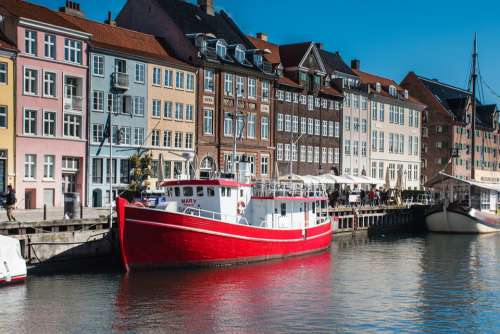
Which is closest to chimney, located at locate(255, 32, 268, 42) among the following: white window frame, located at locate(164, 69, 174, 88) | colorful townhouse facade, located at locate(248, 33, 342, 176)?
colorful townhouse facade, located at locate(248, 33, 342, 176)

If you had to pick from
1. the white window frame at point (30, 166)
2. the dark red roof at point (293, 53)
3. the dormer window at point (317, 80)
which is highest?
the dark red roof at point (293, 53)

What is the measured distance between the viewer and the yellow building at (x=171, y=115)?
5609 cm

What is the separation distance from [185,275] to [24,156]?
62.0 ft

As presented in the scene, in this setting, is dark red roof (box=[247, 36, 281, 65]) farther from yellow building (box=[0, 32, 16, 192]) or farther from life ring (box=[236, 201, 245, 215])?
life ring (box=[236, 201, 245, 215])

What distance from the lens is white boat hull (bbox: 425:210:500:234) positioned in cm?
6100

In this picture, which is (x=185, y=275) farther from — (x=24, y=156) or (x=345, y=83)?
(x=345, y=83)

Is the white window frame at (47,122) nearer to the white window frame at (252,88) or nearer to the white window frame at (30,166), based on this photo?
the white window frame at (30,166)

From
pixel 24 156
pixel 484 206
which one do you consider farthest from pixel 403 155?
pixel 24 156

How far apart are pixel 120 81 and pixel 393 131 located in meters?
41.5

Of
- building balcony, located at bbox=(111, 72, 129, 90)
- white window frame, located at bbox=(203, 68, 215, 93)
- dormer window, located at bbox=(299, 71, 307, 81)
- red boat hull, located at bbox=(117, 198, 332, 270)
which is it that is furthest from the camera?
dormer window, located at bbox=(299, 71, 307, 81)

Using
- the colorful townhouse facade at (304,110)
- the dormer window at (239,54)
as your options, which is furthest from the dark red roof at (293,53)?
the dormer window at (239,54)

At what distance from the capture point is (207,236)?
112 feet

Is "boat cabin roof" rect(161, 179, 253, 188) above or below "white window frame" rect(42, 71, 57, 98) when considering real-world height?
below

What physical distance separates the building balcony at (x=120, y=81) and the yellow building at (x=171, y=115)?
2.45m
